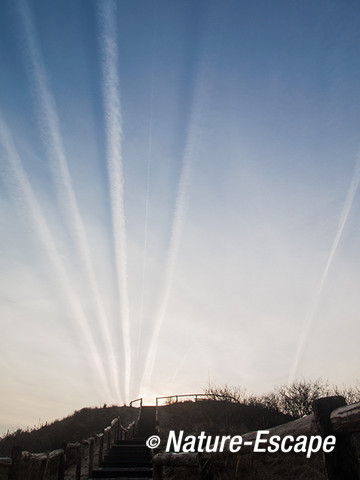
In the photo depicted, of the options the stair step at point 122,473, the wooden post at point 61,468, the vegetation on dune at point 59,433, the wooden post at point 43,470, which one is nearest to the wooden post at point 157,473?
the wooden post at point 43,470

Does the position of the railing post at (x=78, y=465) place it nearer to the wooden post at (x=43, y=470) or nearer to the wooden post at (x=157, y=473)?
the wooden post at (x=43, y=470)

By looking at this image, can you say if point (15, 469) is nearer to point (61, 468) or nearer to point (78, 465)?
point (61, 468)

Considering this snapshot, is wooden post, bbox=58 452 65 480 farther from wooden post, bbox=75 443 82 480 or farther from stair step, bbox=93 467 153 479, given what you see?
stair step, bbox=93 467 153 479

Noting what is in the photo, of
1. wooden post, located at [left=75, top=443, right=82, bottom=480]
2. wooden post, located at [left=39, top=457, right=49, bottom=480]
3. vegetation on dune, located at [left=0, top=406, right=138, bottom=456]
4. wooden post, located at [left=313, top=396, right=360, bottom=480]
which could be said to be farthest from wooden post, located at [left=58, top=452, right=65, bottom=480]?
wooden post, located at [left=313, top=396, right=360, bottom=480]

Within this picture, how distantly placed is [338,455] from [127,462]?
34.9 feet

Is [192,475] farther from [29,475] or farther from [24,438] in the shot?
[24,438]

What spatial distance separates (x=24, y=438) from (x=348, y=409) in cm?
2211

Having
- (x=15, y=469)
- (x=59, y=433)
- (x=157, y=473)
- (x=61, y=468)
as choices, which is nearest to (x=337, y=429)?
(x=157, y=473)

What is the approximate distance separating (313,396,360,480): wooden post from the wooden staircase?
8987 millimetres

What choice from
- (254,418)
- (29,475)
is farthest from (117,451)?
(254,418)

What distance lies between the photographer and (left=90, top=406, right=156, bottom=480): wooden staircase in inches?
408

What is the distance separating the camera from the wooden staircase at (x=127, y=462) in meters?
10.4

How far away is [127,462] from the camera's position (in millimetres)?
11383

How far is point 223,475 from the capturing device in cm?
845
